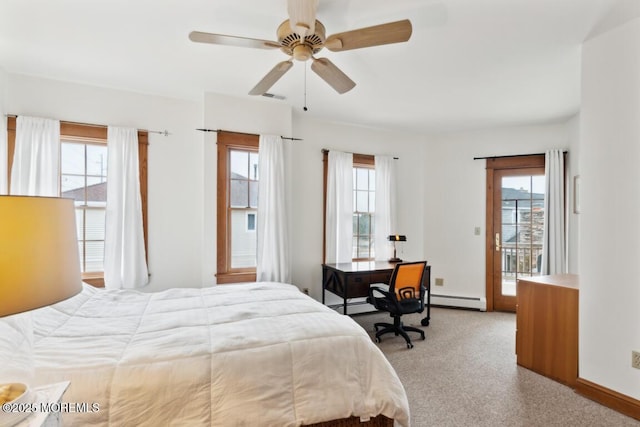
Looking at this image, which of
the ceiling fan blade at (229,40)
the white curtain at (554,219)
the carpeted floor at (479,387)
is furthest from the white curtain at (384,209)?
the ceiling fan blade at (229,40)

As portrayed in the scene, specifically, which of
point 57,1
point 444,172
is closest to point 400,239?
point 444,172

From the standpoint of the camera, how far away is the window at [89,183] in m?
3.10

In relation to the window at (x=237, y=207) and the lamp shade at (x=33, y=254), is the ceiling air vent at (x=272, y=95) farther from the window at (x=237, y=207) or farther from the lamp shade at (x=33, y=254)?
the lamp shade at (x=33, y=254)

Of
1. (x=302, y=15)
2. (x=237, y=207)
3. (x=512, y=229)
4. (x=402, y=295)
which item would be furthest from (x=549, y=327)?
(x=237, y=207)

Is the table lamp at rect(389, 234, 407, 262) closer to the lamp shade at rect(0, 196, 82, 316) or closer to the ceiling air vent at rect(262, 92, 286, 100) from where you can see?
the ceiling air vent at rect(262, 92, 286, 100)

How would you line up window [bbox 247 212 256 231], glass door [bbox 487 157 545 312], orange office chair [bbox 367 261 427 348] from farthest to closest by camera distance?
glass door [bbox 487 157 545 312] → window [bbox 247 212 256 231] → orange office chair [bbox 367 261 427 348]

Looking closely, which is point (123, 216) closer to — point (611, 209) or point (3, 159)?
point (3, 159)

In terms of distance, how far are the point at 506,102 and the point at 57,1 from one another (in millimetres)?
4149

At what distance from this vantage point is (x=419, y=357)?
119 inches

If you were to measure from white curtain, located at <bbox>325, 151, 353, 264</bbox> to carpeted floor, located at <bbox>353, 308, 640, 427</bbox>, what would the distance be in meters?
1.08

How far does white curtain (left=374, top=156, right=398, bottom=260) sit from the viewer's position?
4547mm

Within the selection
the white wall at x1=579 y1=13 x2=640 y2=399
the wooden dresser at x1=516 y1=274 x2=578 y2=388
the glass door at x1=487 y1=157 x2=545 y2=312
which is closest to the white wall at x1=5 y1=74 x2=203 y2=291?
the wooden dresser at x1=516 y1=274 x2=578 y2=388

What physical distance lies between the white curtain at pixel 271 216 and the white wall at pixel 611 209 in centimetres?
278

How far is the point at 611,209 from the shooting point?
2203 mm
